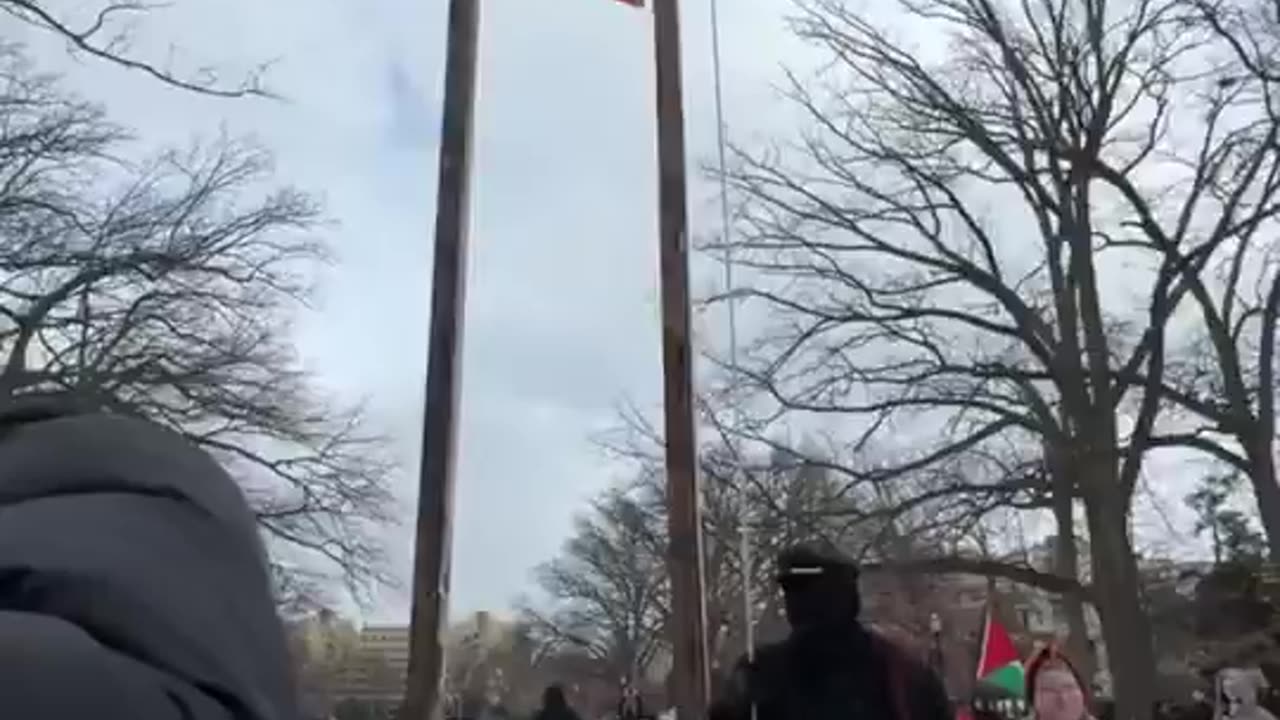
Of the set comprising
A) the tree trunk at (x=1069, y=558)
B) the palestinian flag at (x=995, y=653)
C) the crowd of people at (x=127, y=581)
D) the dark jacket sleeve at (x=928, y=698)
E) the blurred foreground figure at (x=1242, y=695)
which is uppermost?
the tree trunk at (x=1069, y=558)

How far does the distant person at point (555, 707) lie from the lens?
432 inches

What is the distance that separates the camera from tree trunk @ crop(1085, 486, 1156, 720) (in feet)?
61.5

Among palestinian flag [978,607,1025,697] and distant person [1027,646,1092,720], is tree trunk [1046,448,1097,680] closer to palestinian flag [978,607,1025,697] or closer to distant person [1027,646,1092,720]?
palestinian flag [978,607,1025,697]

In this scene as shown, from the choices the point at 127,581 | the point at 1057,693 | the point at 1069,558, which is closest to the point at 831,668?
the point at 1057,693

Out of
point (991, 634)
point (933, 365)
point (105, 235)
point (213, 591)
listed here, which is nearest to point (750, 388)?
point (933, 365)

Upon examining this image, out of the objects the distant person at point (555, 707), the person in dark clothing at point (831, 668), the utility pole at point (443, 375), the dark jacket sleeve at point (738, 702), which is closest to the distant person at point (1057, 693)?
the person in dark clothing at point (831, 668)

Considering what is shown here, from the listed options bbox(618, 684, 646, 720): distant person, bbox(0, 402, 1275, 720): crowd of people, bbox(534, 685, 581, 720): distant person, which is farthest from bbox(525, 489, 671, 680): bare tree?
bbox(0, 402, 1275, 720): crowd of people

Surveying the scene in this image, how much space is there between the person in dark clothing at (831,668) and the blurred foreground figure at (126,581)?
159 inches

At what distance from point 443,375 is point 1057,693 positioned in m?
5.21

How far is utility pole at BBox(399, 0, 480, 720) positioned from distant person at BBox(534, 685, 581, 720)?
5.92 ft

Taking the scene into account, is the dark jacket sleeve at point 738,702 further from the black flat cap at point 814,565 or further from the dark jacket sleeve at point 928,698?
the dark jacket sleeve at point 928,698

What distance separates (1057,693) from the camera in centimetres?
512

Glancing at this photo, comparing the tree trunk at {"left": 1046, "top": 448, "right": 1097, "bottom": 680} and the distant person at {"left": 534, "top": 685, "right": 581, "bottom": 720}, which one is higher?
the tree trunk at {"left": 1046, "top": 448, "right": 1097, "bottom": 680}

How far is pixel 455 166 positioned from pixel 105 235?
7229mm
